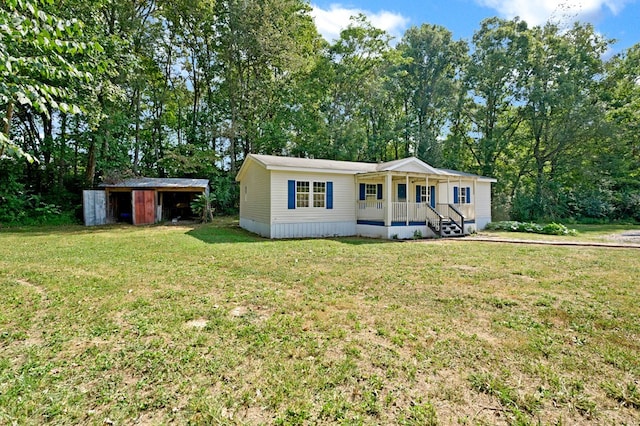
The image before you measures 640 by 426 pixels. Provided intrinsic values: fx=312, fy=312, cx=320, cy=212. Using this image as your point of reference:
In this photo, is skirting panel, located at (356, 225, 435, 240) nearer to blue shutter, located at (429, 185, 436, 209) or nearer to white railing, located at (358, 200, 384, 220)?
white railing, located at (358, 200, 384, 220)

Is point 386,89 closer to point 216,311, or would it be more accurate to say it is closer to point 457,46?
point 457,46

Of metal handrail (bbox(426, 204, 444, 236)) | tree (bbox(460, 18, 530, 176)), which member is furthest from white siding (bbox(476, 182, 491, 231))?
tree (bbox(460, 18, 530, 176))

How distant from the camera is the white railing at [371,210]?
13.2 m

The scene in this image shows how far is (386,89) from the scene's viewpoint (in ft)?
87.1

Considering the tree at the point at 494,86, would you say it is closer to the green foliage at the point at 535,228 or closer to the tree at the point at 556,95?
the tree at the point at 556,95

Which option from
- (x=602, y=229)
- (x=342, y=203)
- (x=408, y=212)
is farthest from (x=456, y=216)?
(x=602, y=229)

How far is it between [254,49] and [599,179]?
Result: 25319mm

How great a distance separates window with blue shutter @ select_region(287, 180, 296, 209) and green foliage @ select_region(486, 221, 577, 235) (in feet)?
36.4

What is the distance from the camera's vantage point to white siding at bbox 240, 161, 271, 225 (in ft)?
41.6

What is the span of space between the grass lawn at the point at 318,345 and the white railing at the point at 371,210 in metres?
6.28

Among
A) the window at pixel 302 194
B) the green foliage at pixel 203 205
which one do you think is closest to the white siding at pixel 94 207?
the green foliage at pixel 203 205

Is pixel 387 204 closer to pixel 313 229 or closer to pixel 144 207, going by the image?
pixel 313 229

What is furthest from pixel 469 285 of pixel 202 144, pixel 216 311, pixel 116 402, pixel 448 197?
pixel 202 144

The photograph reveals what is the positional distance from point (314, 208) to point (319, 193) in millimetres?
701
